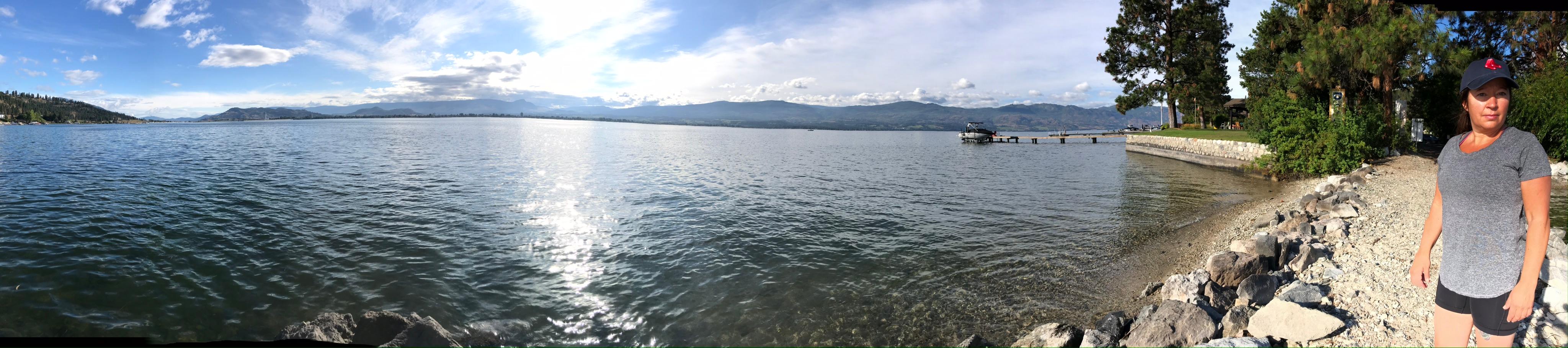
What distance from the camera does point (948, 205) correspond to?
63.1 feet

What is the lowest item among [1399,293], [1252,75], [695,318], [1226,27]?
[695,318]

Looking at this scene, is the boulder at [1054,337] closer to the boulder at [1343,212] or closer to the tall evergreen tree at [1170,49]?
the boulder at [1343,212]

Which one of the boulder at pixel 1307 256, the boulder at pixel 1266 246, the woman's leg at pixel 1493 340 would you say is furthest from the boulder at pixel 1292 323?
the boulder at pixel 1266 246

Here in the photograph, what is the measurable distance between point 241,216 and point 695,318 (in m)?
15.0

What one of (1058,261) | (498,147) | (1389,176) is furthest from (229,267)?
(498,147)

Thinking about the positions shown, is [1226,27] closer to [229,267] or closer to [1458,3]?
[1458,3]

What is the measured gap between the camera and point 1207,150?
122ft

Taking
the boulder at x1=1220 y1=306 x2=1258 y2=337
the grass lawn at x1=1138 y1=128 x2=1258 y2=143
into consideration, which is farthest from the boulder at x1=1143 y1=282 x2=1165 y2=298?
the grass lawn at x1=1138 y1=128 x2=1258 y2=143

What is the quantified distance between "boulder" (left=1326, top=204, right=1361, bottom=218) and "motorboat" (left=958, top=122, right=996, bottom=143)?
225 ft

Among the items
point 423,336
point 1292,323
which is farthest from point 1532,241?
point 423,336

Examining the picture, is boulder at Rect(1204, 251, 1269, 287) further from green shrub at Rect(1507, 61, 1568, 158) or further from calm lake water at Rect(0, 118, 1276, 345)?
green shrub at Rect(1507, 61, 1568, 158)

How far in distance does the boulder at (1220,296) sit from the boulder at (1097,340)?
6.62 ft

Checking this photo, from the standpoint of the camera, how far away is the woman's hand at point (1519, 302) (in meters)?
3.34

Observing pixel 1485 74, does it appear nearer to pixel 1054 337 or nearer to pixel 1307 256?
pixel 1054 337
